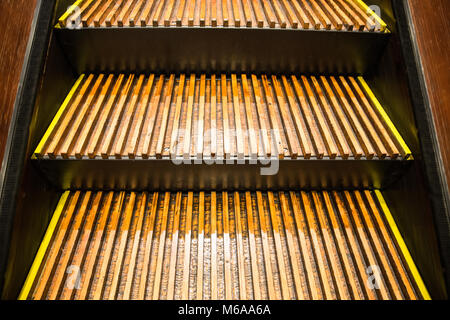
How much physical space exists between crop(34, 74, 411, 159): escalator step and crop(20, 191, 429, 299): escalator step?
0.27 meters

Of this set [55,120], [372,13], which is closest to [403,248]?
[372,13]

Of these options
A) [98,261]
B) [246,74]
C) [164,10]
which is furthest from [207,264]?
[164,10]

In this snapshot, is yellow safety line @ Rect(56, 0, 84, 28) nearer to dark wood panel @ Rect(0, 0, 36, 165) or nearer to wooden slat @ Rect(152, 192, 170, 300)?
dark wood panel @ Rect(0, 0, 36, 165)

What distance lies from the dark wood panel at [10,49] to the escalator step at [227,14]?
181 mm

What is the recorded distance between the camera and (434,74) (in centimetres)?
142

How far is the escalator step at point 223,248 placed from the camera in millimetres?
1313

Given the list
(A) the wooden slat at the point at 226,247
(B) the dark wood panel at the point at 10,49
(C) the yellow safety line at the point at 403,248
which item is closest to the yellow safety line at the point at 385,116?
(C) the yellow safety line at the point at 403,248

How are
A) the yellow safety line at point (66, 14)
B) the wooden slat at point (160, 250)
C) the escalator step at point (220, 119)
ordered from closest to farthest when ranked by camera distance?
the wooden slat at point (160, 250) < the escalator step at point (220, 119) < the yellow safety line at point (66, 14)

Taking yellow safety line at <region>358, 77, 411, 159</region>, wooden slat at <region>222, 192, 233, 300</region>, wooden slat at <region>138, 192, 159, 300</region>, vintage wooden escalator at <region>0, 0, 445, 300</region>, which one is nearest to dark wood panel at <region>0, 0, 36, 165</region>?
vintage wooden escalator at <region>0, 0, 445, 300</region>

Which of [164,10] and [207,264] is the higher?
[164,10]

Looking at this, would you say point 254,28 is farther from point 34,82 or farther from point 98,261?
point 98,261

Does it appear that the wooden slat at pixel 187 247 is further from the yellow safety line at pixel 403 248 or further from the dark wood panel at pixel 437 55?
the dark wood panel at pixel 437 55

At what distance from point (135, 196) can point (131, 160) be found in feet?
0.90

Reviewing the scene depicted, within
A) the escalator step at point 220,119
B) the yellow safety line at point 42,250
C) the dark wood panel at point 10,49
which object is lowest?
the yellow safety line at point 42,250
